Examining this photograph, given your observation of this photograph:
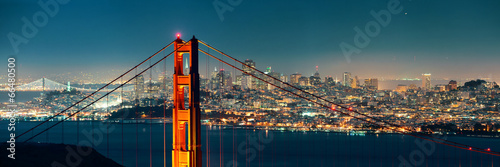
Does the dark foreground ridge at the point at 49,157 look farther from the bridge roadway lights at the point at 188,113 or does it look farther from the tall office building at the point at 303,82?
the tall office building at the point at 303,82

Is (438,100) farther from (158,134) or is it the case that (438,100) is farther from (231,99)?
(158,134)

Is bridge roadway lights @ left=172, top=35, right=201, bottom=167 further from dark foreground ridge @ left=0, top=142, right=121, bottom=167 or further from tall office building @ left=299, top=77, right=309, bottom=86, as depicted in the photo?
tall office building @ left=299, top=77, right=309, bottom=86

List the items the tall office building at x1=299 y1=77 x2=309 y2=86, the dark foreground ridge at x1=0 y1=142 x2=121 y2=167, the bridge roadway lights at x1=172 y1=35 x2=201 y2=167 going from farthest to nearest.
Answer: the tall office building at x1=299 y1=77 x2=309 y2=86 < the dark foreground ridge at x1=0 y1=142 x2=121 y2=167 < the bridge roadway lights at x1=172 y1=35 x2=201 y2=167

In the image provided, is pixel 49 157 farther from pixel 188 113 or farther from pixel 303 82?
pixel 303 82

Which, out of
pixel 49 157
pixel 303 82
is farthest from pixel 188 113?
pixel 303 82

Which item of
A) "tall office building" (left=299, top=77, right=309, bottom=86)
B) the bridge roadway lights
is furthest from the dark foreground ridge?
"tall office building" (left=299, top=77, right=309, bottom=86)

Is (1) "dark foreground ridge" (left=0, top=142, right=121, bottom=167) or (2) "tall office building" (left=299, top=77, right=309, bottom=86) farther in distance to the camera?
(2) "tall office building" (left=299, top=77, right=309, bottom=86)

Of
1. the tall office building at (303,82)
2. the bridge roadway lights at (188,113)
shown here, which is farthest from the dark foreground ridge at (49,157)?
the tall office building at (303,82)
